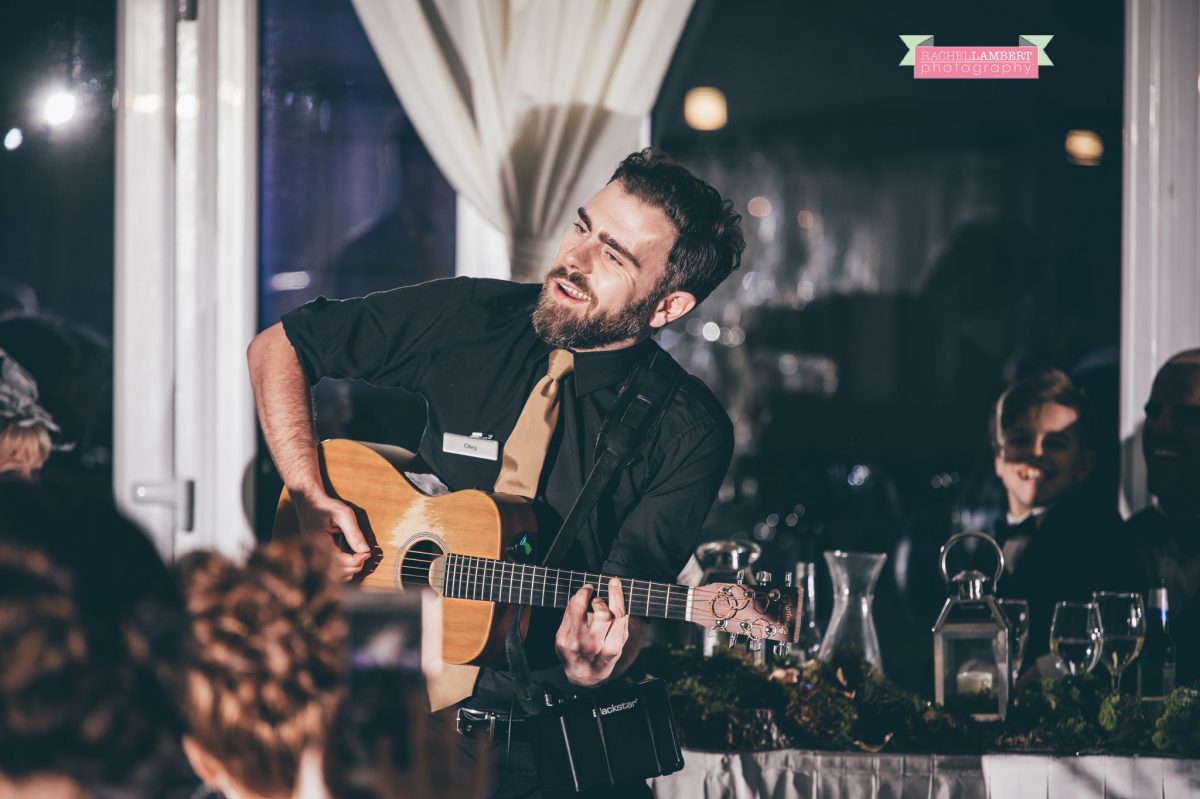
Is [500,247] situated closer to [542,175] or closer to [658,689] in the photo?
[542,175]

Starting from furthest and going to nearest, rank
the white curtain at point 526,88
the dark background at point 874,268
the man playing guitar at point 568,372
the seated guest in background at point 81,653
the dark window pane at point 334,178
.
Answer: the dark background at point 874,268 < the dark window pane at point 334,178 < the white curtain at point 526,88 < the man playing guitar at point 568,372 < the seated guest in background at point 81,653

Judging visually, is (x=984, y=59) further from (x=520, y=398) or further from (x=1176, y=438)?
(x=520, y=398)

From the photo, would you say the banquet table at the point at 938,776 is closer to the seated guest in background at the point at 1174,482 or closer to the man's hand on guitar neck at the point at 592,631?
the man's hand on guitar neck at the point at 592,631

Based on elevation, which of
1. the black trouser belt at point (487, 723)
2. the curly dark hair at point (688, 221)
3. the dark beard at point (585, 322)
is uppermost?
the curly dark hair at point (688, 221)

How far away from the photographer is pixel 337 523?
8.11 ft

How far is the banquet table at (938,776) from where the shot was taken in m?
2.33

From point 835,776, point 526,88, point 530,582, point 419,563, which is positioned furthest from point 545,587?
point 526,88

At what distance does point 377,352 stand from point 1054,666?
5.64 feet

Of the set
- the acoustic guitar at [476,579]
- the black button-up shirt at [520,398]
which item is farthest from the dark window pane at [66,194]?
the acoustic guitar at [476,579]

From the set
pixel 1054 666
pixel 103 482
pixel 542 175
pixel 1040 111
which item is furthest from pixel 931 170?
pixel 103 482

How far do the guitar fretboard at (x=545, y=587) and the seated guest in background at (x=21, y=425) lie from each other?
1366mm

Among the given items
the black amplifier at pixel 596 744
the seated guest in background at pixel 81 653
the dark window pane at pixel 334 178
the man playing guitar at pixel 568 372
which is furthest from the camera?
the dark window pane at pixel 334 178

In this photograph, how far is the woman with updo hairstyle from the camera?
43.9 inches

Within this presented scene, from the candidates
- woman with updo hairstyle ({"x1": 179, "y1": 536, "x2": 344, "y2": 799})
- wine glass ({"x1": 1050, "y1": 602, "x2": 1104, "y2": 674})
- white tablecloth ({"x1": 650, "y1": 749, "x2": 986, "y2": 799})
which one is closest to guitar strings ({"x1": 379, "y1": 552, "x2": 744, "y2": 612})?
white tablecloth ({"x1": 650, "y1": 749, "x2": 986, "y2": 799})
